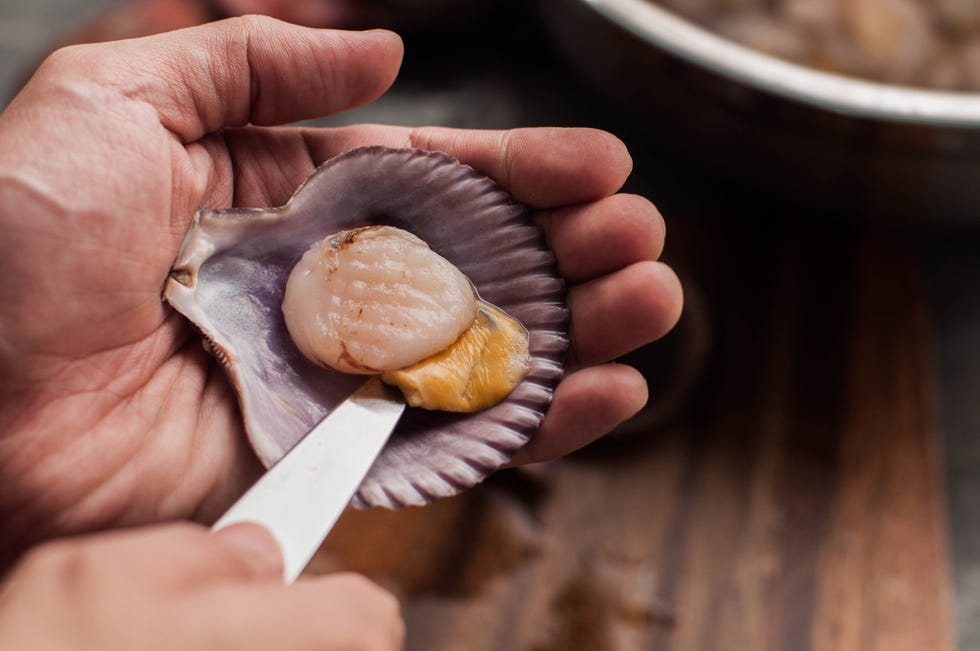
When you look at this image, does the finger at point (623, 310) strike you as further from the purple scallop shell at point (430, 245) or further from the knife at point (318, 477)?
the knife at point (318, 477)

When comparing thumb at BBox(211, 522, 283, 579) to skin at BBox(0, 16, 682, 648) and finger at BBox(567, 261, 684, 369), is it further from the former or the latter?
finger at BBox(567, 261, 684, 369)

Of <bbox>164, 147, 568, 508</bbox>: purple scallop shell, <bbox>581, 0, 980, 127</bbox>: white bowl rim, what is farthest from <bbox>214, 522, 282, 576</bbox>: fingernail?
<bbox>581, 0, 980, 127</bbox>: white bowl rim

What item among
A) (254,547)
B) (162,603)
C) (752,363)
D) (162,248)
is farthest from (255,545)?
(752,363)

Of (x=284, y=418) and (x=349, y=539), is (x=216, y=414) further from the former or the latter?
(x=349, y=539)

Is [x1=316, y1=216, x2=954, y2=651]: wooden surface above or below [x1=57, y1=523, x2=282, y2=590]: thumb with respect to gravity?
below

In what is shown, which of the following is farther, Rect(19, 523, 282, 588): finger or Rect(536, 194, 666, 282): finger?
Result: Rect(536, 194, 666, 282): finger

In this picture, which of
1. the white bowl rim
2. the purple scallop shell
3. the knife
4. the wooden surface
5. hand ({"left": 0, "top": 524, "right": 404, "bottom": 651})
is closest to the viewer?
hand ({"left": 0, "top": 524, "right": 404, "bottom": 651})

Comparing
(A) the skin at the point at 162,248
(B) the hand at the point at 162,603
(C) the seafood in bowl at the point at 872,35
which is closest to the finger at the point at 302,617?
(B) the hand at the point at 162,603

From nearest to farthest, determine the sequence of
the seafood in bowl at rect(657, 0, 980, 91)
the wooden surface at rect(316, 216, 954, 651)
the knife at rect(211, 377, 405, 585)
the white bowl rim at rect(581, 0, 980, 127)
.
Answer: the knife at rect(211, 377, 405, 585), the white bowl rim at rect(581, 0, 980, 127), the wooden surface at rect(316, 216, 954, 651), the seafood in bowl at rect(657, 0, 980, 91)
